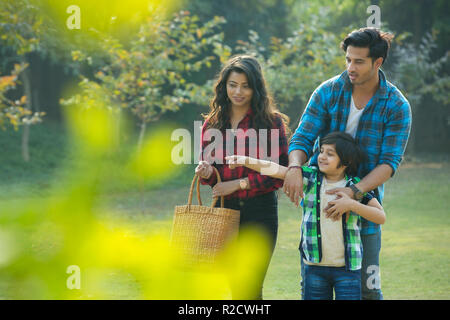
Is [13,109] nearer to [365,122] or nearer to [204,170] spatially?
[204,170]

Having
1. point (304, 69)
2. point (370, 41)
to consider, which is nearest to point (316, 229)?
point (370, 41)

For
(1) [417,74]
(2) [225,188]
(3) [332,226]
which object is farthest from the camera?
(1) [417,74]

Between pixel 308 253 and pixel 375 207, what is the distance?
39 centimetres

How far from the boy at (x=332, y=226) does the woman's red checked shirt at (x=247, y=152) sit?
0.89 feet

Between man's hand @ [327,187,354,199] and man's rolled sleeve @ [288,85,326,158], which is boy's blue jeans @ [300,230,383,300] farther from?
man's rolled sleeve @ [288,85,326,158]

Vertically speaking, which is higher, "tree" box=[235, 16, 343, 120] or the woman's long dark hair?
"tree" box=[235, 16, 343, 120]

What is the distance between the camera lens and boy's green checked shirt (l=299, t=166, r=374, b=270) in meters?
2.88

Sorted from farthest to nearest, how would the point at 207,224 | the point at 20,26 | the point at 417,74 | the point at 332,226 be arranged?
the point at 417,74 → the point at 20,26 → the point at 332,226 → the point at 207,224

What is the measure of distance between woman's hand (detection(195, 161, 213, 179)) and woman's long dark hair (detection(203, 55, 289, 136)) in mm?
318

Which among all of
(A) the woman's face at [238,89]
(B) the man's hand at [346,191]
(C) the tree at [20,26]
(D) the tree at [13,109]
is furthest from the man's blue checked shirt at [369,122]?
(D) the tree at [13,109]

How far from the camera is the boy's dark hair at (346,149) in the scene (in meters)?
2.86

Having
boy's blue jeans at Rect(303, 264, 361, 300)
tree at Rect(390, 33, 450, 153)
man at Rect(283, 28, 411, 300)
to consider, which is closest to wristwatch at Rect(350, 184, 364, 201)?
man at Rect(283, 28, 411, 300)

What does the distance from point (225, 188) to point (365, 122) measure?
77 cm

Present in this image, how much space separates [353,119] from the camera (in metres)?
2.96
